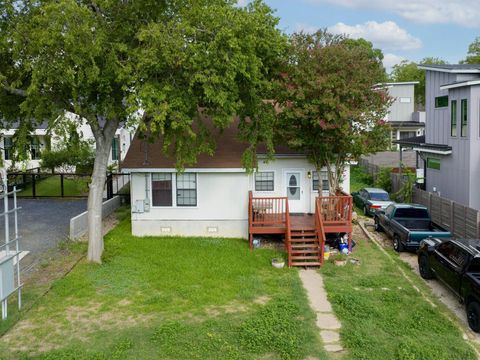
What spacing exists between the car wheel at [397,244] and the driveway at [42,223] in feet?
40.4

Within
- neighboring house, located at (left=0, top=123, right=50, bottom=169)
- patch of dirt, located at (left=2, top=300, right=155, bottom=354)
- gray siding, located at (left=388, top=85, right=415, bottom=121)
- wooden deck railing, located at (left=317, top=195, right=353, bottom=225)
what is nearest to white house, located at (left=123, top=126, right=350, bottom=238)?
wooden deck railing, located at (left=317, top=195, right=353, bottom=225)

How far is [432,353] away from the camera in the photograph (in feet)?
32.6

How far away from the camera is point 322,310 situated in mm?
12586

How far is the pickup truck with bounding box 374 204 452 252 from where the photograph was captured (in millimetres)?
17469

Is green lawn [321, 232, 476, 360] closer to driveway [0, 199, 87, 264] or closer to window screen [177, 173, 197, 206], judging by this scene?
window screen [177, 173, 197, 206]

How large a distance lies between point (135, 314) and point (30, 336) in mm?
2358

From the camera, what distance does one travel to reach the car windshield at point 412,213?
19.1 m

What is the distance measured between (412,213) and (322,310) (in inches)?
322

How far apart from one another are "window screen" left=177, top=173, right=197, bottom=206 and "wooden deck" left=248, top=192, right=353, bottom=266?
2.45 m

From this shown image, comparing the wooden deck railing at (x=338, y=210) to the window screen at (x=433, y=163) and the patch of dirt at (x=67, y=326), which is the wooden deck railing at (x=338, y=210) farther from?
the patch of dirt at (x=67, y=326)

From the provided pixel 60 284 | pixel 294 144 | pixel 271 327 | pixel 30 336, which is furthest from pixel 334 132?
pixel 30 336

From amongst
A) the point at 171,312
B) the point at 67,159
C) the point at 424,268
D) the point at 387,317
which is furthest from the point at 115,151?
the point at 387,317

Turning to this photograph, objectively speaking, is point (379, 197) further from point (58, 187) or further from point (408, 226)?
point (58, 187)

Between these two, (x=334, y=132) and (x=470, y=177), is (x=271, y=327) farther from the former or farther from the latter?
(x=470, y=177)
